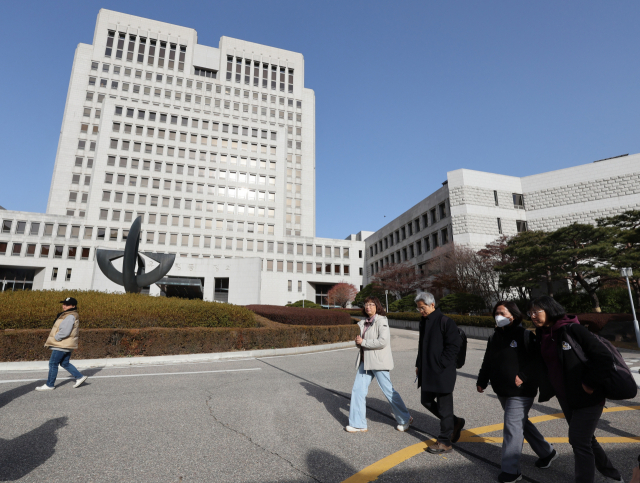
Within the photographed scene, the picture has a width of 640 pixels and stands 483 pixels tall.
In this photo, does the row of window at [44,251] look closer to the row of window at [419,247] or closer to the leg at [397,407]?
the row of window at [419,247]

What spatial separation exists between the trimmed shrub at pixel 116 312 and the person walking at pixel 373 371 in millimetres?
9488

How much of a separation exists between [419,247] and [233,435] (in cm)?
4498

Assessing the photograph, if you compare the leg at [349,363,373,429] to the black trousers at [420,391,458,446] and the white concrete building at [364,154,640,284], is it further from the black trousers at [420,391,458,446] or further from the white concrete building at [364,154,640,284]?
the white concrete building at [364,154,640,284]

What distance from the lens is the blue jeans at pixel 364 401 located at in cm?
455

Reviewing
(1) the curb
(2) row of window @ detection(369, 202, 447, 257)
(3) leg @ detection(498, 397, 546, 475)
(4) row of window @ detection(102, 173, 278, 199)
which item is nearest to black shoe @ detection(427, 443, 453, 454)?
(3) leg @ detection(498, 397, 546, 475)

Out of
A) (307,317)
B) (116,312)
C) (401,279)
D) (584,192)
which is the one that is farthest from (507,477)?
(584,192)

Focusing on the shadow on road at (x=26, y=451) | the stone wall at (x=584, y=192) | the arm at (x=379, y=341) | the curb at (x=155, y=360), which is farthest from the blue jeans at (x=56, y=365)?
the stone wall at (x=584, y=192)

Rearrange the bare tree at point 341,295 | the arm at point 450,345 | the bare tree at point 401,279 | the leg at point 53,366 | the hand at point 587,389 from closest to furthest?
1. the hand at point 587,389
2. the arm at point 450,345
3. the leg at point 53,366
4. the bare tree at point 401,279
5. the bare tree at point 341,295

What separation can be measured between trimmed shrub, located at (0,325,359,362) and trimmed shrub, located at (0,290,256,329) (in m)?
1.29

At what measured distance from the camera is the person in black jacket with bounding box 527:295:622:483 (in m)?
3.00

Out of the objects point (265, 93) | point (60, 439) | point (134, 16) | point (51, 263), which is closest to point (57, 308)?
point (60, 439)

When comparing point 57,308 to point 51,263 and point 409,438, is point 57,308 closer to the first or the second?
point 409,438

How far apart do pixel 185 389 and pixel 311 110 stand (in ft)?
221

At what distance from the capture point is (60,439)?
4.08 metres
